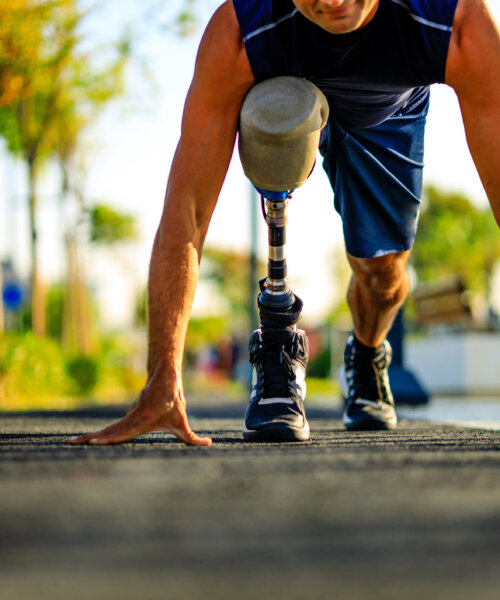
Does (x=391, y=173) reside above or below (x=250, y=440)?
above

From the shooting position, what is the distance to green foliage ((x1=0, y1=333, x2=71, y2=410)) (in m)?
9.27

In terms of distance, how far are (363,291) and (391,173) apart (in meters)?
0.55

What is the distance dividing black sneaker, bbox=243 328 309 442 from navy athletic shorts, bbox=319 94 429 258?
0.49 m

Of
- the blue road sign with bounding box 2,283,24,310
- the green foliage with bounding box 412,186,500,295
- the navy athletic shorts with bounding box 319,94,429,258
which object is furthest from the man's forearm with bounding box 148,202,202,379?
the green foliage with bounding box 412,186,500,295

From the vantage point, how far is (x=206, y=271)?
74.5m

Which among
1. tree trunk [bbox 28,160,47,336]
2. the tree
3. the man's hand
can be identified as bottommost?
the man's hand

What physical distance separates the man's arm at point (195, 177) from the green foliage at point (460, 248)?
4592 cm

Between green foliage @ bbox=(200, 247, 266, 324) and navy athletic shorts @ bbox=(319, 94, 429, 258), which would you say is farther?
green foliage @ bbox=(200, 247, 266, 324)

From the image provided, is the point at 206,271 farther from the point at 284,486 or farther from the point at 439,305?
the point at 284,486

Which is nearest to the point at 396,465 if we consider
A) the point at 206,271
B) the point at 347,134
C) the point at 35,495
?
the point at 35,495

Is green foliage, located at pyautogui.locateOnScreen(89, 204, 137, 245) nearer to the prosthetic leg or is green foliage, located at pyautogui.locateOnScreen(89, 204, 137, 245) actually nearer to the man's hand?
the prosthetic leg

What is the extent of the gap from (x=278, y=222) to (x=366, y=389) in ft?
2.87

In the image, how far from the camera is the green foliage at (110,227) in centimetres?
3472

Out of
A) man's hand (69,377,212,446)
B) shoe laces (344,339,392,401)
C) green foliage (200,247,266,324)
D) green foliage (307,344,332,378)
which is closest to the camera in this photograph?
man's hand (69,377,212,446)
